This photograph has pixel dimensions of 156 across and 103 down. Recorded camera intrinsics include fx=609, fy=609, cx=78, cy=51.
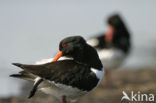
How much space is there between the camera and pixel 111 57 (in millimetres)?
14203

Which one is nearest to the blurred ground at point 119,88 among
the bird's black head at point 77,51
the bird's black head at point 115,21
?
the bird's black head at point 115,21

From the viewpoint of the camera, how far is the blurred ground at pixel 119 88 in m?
11.5

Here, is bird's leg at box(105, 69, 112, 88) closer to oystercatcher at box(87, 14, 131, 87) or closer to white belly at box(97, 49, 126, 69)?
oystercatcher at box(87, 14, 131, 87)

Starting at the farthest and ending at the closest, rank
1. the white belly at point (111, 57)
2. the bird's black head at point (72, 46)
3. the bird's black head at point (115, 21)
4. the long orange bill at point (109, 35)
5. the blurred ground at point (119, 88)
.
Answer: the bird's black head at point (115, 21)
the long orange bill at point (109, 35)
the white belly at point (111, 57)
the blurred ground at point (119, 88)
the bird's black head at point (72, 46)

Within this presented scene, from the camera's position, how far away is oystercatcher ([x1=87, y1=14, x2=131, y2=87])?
1425 cm

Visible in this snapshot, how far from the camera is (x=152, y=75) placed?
1538 centimetres

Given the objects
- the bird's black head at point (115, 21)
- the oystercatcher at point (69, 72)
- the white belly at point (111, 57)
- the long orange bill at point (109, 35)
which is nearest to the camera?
the oystercatcher at point (69, 72)

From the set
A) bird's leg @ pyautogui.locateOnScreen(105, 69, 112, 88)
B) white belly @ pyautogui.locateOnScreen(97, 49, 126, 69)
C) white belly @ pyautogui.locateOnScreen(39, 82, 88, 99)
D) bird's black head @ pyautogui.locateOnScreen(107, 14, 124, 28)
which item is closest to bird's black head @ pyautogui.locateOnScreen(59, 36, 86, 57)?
white belly @ pyautogui.locateOnScreen(39, 82, 88, 99)

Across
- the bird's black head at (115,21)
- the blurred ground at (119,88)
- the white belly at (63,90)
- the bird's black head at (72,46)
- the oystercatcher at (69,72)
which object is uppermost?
the bird's black head at (72,46)

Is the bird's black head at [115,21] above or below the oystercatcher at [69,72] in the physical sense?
below

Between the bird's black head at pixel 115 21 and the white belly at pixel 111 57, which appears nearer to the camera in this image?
the white belly at pixel 111 57

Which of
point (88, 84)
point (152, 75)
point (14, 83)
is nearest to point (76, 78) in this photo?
point (88, 84)

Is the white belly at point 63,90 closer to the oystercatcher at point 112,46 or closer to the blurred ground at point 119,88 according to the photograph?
the blurred ground at point 119,88

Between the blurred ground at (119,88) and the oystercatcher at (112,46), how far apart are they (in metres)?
0.50
